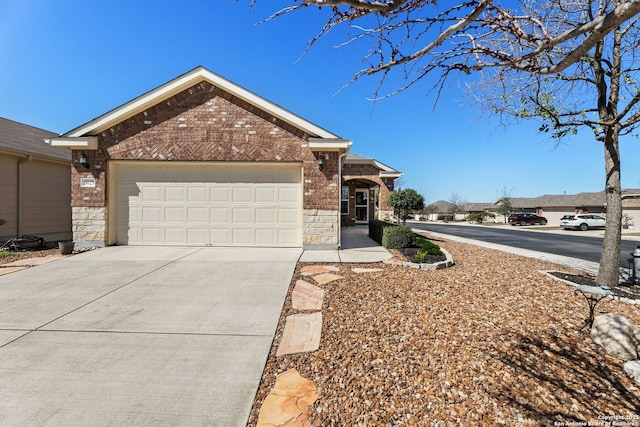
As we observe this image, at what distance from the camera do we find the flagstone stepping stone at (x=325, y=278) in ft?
17.4

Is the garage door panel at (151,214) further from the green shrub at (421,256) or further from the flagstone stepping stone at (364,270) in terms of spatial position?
the green shrub at (421,256)

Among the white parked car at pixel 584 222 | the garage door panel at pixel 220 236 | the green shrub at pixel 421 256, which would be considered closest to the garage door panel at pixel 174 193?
the garage door panel at pixel 220 236

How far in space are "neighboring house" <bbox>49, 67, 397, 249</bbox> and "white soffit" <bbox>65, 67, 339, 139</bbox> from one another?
30 millimetres

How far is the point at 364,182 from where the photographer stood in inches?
693

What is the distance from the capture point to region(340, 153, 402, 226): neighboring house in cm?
1684

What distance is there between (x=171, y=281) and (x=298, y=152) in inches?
196

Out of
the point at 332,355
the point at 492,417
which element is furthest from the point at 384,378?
the point at 492,417

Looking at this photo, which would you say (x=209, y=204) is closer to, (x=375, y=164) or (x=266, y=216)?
(x=266, y=216)

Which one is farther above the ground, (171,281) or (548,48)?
(548,48)

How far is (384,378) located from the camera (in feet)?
8.18

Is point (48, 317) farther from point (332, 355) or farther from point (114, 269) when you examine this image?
point (332, 355)

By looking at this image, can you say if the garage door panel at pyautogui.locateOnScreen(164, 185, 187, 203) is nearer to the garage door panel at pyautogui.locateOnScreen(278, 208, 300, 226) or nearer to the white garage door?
the white garage door

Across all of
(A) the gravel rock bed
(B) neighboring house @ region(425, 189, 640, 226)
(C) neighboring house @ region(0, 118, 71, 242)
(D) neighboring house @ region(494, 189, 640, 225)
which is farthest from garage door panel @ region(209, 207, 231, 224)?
(D) neighboring house @ region(494, 189, 640, 225)

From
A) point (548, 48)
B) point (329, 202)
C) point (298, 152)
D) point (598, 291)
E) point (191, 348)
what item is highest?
point (298, 152)
